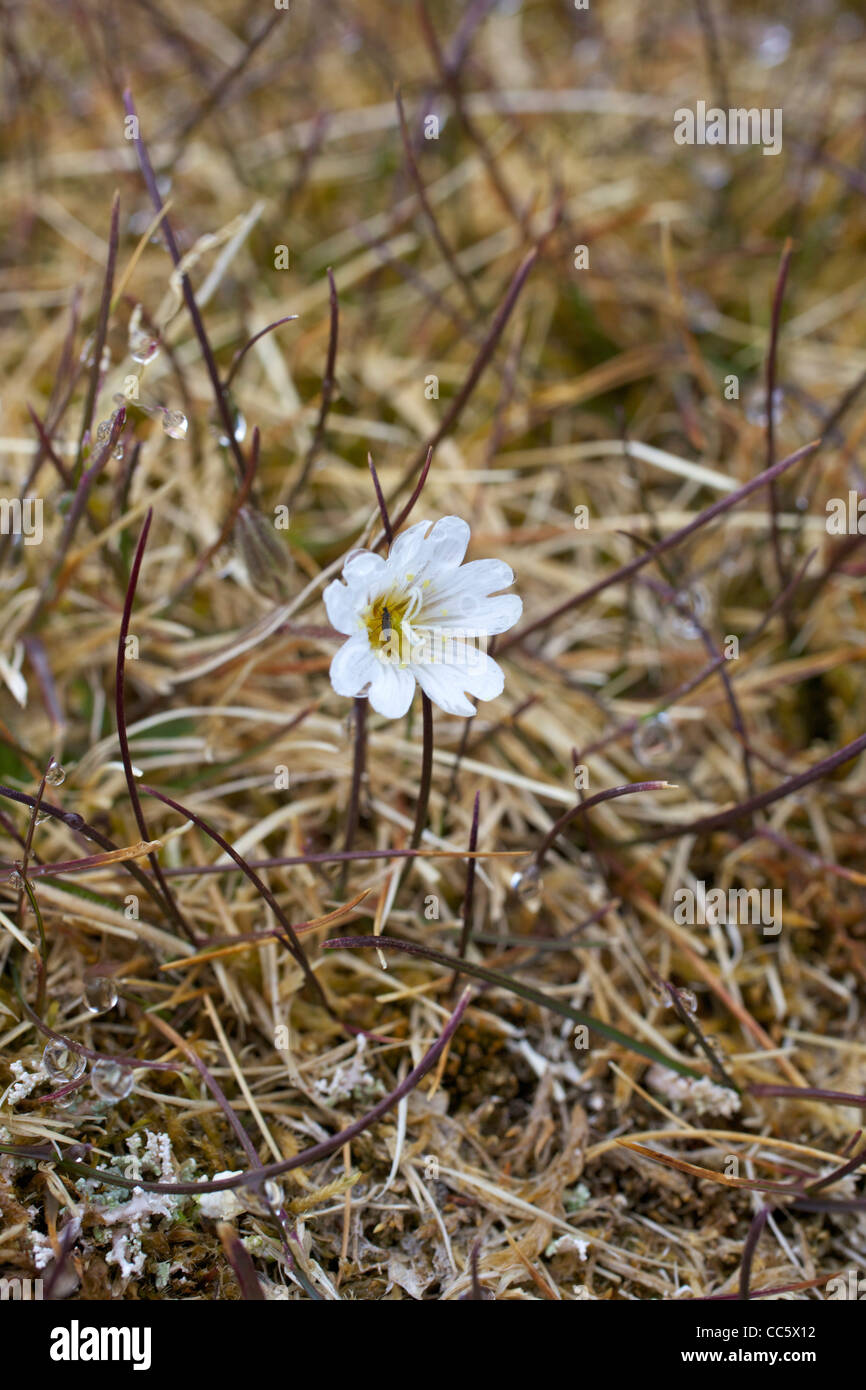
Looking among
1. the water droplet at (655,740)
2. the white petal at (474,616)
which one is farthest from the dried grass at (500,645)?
the white petal at (474,616)

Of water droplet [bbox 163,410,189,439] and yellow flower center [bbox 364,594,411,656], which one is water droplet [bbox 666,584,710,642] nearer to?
yellow flower center [bbox 364,594,411,656]

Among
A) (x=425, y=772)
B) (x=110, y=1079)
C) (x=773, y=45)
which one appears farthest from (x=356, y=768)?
(x=773, y=45)

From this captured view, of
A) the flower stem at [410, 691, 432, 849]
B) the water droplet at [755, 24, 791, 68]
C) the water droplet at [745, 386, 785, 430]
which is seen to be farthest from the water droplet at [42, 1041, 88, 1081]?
the water droplet at [755, 24, 791, 68]

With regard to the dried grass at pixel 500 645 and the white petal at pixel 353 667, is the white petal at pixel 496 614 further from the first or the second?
the dried grass at pixel 500 645

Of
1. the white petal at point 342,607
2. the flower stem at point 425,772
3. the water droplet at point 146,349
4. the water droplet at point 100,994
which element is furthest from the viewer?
the water droplet at point 146,349

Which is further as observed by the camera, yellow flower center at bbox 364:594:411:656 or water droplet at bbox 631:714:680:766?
water droplet at bbox 631:714:680:766

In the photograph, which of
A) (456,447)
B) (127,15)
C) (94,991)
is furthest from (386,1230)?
(127,15)

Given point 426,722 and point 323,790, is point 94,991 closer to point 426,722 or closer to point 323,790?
point 323,790
